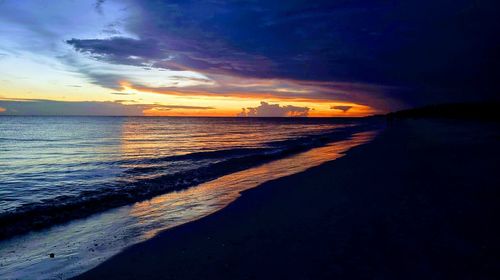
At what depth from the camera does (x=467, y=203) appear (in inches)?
371

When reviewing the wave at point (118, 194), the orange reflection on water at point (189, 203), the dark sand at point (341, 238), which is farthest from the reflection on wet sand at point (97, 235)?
the wave at point (118, 194)

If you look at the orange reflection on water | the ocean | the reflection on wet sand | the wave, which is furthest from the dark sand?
the wave

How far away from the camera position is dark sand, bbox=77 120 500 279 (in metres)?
5.77

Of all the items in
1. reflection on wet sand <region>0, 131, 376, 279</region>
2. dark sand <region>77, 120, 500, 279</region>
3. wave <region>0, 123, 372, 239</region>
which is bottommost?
wave <region>0, 123, 372, 239</region>

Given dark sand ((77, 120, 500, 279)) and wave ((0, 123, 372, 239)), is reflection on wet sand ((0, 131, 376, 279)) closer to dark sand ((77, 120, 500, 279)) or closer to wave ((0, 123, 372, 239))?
dark sand ((77, 120, 500, 279))

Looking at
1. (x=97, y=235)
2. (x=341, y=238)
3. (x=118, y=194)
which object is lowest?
(x=118, y=194)

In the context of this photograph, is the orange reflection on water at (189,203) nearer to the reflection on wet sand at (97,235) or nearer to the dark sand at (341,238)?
the reflection on wet sand at (97,235)

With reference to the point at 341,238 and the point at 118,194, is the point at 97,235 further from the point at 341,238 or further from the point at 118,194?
the point at 341,238

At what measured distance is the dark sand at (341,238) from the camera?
577 cm

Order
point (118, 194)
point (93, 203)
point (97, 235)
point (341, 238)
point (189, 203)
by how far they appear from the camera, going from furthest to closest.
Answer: point (118, 194) → point (93, 203) → point (189, 203) → point (97, 235) → point (341, 238)

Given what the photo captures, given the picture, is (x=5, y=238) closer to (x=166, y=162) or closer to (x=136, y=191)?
(x=136, y=191)

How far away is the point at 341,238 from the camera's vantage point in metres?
7.18

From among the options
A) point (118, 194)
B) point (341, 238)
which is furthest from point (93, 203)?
point (341, 238)

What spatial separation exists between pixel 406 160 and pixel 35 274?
18699 mm
